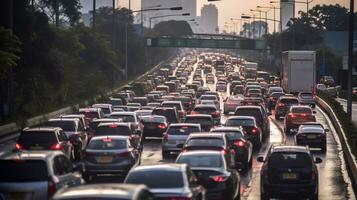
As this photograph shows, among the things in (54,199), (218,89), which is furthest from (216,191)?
(218,89)

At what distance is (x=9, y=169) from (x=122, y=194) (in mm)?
6128

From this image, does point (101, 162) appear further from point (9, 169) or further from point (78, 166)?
point (9, 169)

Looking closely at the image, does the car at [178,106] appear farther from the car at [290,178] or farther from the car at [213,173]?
the car at [213,173]

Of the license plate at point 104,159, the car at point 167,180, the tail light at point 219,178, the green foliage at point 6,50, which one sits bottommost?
the license plate at point 104,159

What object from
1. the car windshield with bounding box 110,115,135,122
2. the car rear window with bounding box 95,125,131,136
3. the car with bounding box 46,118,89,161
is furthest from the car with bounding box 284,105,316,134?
the car rear window with bounding box 95,125,131,136

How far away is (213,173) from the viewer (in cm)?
2236

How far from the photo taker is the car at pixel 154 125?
47.0 metres

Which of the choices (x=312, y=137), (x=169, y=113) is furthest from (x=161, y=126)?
(x=312, y=137)

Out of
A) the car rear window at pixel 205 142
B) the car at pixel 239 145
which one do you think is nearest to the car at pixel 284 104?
the car at pixel 239 145

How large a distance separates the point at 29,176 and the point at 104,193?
6069mm

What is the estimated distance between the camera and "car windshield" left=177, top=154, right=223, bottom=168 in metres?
22.8

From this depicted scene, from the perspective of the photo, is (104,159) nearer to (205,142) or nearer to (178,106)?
(205,142)

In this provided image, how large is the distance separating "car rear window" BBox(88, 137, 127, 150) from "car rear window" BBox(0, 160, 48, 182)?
30.3ft

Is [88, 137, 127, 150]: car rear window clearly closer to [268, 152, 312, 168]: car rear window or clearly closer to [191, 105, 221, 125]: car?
[268, 152, 312, 168]: car rear window
